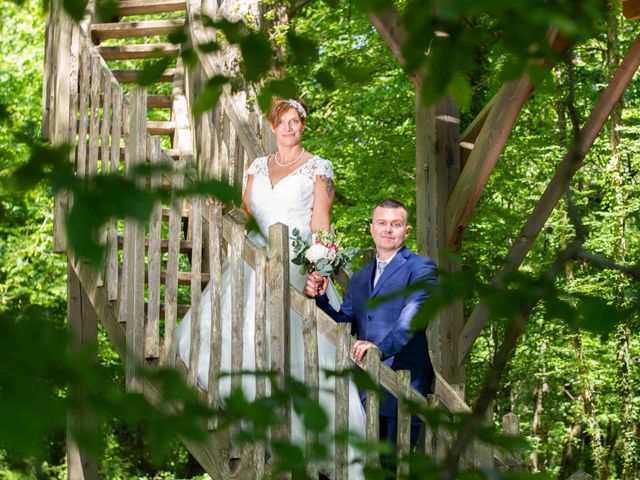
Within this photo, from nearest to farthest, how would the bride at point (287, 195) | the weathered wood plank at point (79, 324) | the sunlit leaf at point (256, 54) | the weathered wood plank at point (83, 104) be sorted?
the sunlit leaf at point (256, 54) < the bride at point (287, 195) < the weathered wood plank at point (83, 104) < the weathered wood plank at point (79, 324)

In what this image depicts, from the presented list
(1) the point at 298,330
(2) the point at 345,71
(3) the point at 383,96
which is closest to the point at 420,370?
(1) the point at 298,330

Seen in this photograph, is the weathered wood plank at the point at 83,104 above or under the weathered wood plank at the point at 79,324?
above

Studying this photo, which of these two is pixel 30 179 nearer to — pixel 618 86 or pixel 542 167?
pixel 618 86

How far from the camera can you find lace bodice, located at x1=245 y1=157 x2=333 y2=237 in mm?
6289

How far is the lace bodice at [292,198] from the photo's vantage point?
6289 millimetres

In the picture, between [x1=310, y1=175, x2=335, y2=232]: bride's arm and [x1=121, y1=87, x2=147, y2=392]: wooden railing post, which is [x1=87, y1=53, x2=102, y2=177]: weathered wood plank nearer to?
[x1=121, y1=87, x2=147, y2=392]: wooden railing post

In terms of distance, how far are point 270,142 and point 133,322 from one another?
2086 mm

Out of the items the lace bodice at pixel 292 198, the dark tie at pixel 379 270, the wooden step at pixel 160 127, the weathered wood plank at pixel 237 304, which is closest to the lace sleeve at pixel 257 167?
the lace bodice at pixel 292 198

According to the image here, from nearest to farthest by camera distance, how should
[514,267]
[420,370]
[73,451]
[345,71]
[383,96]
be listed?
[514,267] → [345,71] → [420,370] → [73,451] → [383,96]

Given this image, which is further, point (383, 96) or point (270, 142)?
point (383, 96)

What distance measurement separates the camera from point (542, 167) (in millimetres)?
14492

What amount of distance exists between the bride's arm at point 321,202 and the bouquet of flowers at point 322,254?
28 centimetres

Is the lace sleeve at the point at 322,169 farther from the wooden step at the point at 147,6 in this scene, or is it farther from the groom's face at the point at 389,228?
the wooden step at the point at 147,6

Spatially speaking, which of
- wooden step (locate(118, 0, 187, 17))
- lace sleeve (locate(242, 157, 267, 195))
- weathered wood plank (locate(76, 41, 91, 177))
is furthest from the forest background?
lace sleeve (locate(242, 157, 267, 195))
